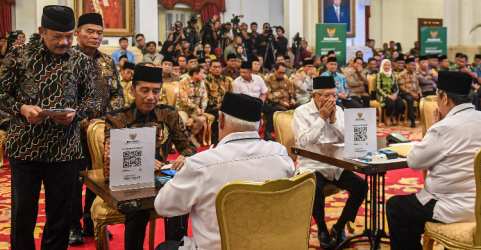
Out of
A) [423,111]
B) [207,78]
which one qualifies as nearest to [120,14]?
[207,78]

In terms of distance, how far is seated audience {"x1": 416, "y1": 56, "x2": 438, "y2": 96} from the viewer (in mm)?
9859

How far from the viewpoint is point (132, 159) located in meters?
2.13

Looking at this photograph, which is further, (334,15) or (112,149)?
(334,15)

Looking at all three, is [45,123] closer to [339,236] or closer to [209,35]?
[339,236]

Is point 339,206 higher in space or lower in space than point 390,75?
lower

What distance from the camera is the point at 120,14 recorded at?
10977 mm

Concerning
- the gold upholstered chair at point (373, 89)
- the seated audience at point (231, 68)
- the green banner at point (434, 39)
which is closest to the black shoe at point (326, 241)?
the seated audience at point (231, 68)

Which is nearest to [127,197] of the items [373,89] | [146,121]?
[146,121]

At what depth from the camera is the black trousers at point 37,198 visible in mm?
2393

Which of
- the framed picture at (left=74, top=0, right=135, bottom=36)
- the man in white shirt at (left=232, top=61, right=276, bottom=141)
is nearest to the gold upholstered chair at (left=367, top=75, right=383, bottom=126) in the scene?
the man in white shirt at (left=232, top=61, right=276, bottom=141)

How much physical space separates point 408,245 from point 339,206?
155 centimetres

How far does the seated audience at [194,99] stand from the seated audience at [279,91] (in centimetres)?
156

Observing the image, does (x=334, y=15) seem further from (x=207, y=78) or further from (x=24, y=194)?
(x=24, y=194)

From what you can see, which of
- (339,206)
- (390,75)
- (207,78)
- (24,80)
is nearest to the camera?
(24,80)
